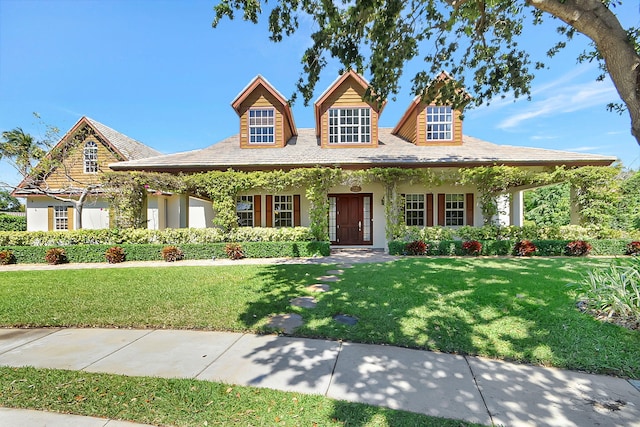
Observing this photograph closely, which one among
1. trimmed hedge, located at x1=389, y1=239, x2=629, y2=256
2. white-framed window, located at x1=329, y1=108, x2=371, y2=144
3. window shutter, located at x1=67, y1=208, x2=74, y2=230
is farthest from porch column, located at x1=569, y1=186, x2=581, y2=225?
window shutter, located at x1=67, y1=208, x2=74, y2=230

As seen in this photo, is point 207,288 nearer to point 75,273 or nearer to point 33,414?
point 33,414

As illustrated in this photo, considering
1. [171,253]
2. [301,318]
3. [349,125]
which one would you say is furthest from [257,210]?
[301,318]

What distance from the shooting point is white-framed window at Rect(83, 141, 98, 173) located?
1678cm

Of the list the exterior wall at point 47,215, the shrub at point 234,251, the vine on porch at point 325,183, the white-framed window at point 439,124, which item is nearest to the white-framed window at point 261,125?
the vine on porch at point 325,183

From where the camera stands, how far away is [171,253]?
1002 cm

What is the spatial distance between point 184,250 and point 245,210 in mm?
3670

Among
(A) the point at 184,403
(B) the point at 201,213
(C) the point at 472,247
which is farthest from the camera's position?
(B) the point at 201,213

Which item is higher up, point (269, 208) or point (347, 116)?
point (347, 116)

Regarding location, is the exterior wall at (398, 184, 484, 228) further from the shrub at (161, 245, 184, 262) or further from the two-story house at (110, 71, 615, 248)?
the shrub at (161, 245, 184, 262)

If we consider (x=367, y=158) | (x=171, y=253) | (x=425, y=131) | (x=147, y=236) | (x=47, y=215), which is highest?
(x=425, y=131)

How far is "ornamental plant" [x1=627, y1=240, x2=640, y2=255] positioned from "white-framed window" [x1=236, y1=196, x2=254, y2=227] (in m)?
15.1

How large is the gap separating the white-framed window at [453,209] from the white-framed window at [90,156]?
19992mm

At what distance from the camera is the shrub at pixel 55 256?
9930mm

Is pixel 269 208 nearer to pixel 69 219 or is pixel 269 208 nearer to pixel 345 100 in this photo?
pixel 345 100
